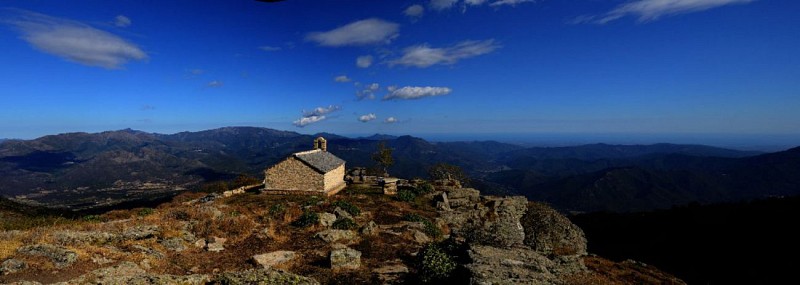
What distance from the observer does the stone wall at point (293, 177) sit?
4750cm

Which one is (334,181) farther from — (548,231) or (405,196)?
(548,231)

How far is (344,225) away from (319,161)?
2512cm

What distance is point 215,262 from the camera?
18422 millimetres

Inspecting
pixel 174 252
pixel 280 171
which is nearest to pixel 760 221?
pixel 280 171

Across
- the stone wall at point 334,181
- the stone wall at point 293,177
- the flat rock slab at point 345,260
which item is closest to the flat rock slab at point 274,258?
the flat rock slab at point 345,260

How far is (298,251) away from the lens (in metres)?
20.6

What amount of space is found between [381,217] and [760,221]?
62339 mm

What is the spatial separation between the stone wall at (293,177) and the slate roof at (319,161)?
1.91 ft

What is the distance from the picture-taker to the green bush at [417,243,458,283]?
13.4 metres

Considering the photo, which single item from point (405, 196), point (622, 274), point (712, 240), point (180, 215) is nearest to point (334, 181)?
point (405, 196)

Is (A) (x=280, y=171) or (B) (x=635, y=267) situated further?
(A) (x=280, y=171)

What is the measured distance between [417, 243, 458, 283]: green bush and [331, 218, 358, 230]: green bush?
12.5 m

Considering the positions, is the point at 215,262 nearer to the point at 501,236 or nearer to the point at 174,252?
the point at 174,252

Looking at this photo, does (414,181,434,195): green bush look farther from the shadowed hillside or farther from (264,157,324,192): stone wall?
the shadowed hillside
